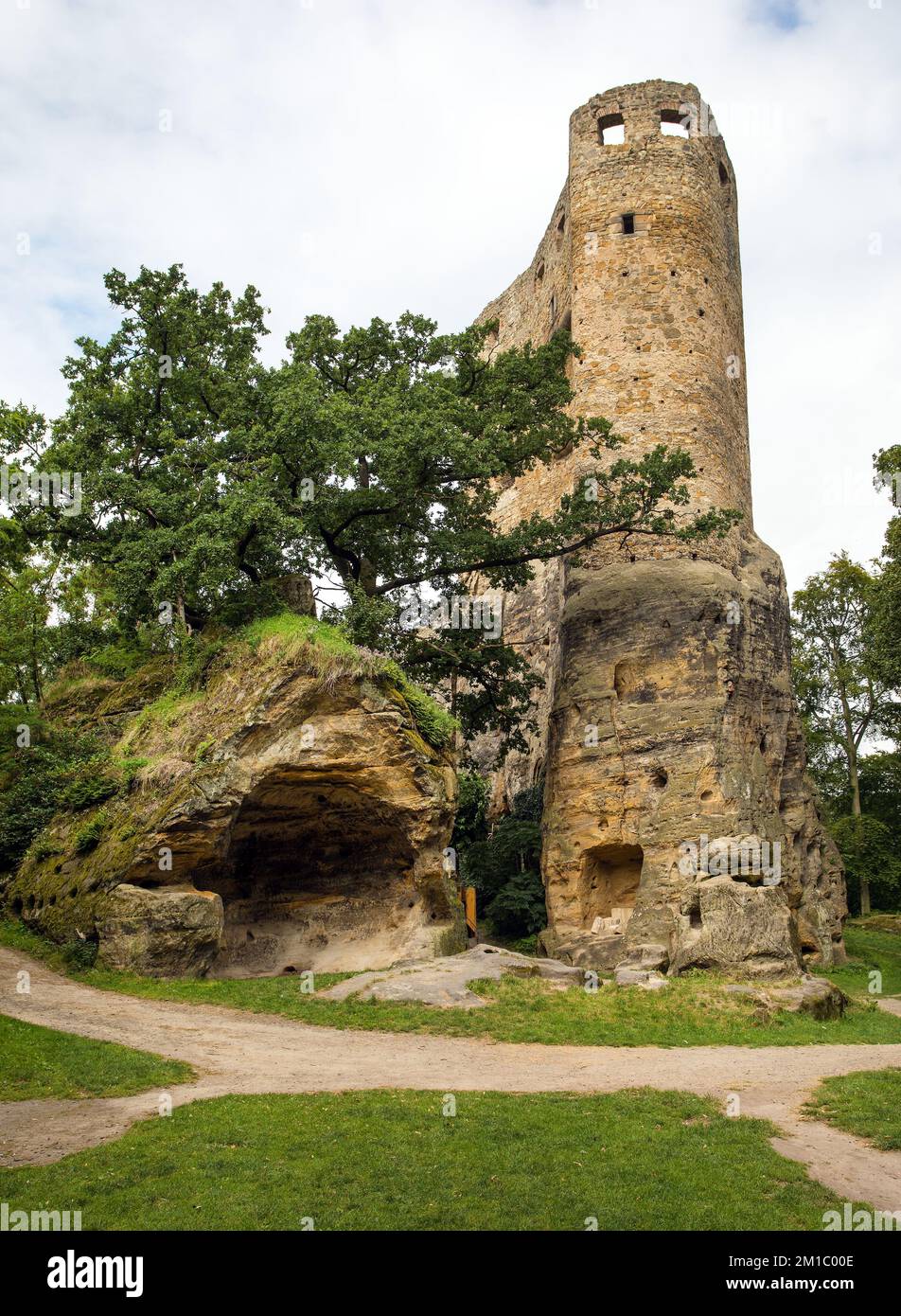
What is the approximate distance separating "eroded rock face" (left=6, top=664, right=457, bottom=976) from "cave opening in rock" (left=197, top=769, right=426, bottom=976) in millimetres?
31

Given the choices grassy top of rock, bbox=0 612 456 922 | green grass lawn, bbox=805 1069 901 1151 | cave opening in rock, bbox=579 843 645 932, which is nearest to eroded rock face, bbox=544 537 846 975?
cave opening in rock, bbox=579 843 645 932

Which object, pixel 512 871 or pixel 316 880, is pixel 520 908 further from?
pixel 316 880

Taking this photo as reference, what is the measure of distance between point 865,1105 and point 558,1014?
6.02 metres

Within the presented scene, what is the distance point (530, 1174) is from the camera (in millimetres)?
8055

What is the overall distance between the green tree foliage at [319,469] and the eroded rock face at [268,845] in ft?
9.37

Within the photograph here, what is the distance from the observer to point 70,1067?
1124cm

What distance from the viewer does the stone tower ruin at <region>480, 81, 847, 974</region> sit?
2206 centimetres

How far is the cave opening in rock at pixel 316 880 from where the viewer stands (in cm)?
2006

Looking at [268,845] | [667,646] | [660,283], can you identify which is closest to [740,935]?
[667,646]

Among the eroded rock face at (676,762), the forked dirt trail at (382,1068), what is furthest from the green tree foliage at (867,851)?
the forked dirt trail at (382,1068)

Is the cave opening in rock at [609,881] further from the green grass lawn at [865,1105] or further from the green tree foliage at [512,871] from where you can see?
the green grass lawn at [865,1105]

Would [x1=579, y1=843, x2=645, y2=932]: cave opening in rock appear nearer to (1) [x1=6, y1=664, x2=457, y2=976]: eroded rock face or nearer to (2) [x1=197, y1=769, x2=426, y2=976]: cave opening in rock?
(1) [x1=6, y1=664, x2=457, y2=976]: eroded rock face

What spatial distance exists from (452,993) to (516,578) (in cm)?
1259
